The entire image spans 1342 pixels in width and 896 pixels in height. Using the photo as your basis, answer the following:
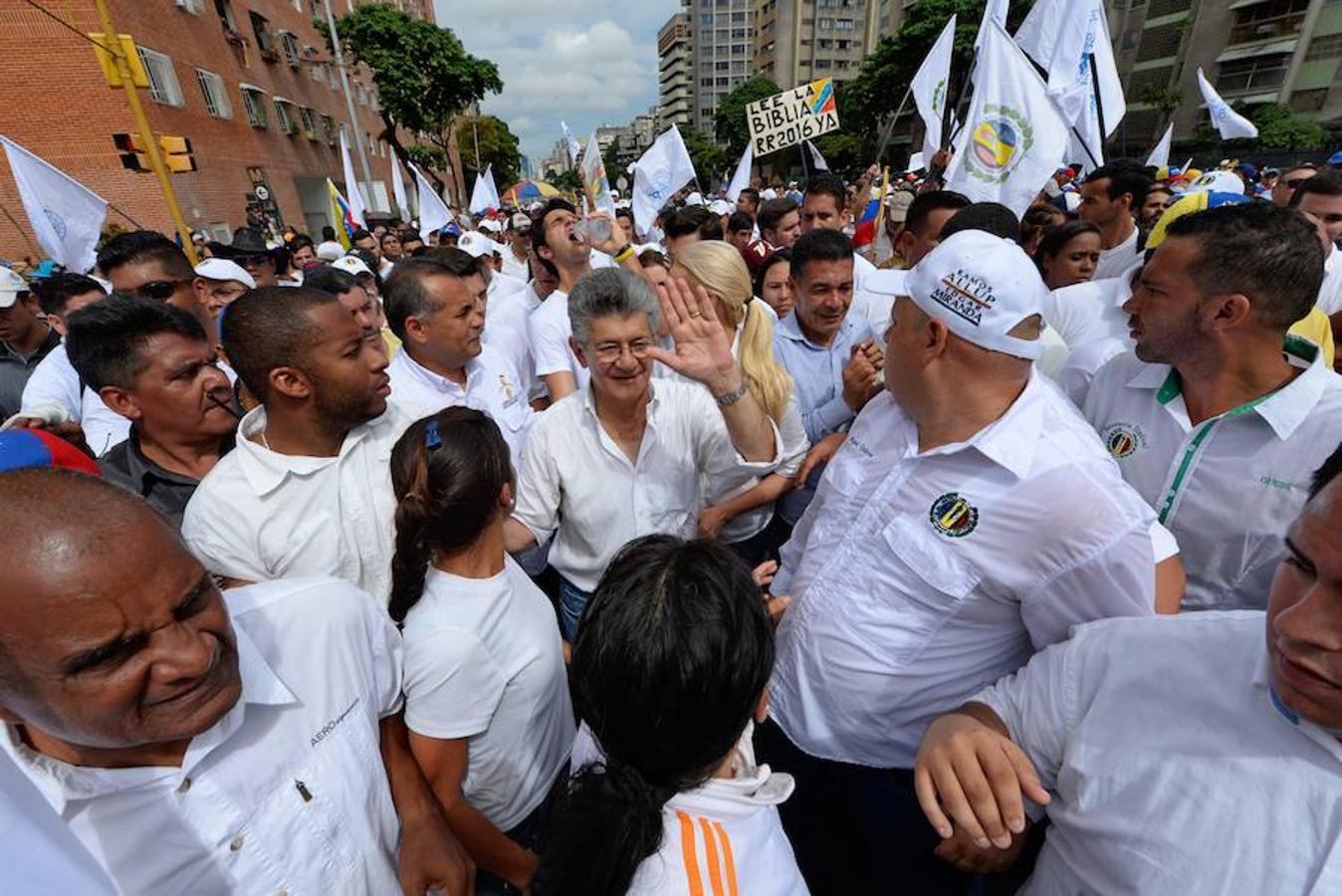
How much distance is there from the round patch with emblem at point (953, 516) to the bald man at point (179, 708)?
157 cm

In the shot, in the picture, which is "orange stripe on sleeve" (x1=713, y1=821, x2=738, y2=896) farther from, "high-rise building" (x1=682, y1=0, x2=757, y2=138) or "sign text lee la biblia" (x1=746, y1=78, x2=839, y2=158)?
"high-rise building" (x1=682, y1=0, x2=757, y2=138)

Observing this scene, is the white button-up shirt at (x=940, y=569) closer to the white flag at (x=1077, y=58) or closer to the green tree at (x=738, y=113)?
the white flag at (x=1077, y=58)

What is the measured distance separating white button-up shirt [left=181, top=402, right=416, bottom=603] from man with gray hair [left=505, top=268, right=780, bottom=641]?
1.70ft

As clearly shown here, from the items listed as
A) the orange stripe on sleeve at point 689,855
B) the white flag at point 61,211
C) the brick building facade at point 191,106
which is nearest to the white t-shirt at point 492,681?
the orange stripe on sleeve at point 689,855

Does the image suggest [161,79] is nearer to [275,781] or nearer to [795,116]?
[795,116]

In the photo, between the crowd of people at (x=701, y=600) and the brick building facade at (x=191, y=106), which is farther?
the brick building facade at (x=191, y=106)

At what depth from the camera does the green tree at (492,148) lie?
5556 centimetres

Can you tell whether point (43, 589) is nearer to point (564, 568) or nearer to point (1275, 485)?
point (564, 568)

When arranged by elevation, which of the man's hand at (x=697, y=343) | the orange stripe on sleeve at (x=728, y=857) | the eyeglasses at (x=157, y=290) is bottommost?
the orange stripe on sleeve at (x=728, y=857)

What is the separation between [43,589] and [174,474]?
170cm

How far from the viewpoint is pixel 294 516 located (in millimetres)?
1996

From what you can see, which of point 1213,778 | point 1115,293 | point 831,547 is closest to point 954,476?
point 831,547

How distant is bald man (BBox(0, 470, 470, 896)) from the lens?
95 cm

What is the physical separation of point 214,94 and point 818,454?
25276 mm
